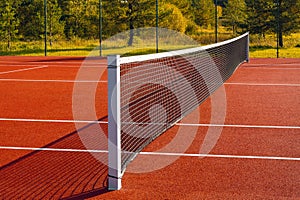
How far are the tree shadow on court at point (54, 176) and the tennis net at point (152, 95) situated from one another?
0.82ft

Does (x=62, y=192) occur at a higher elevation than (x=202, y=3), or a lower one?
lower

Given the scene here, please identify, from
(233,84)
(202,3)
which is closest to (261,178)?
(233,84)

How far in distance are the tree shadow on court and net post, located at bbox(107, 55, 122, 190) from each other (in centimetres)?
13

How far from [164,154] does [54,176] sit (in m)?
1.41

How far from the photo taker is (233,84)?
13.5 m

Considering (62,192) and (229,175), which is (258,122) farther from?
(62,192)

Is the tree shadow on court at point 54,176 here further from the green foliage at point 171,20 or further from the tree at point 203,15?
the tree at point 203,15

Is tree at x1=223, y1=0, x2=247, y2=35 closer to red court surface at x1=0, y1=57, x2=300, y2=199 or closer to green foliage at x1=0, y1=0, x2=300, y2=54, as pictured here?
green foliage at x1=0, y1=0, x2=300, y2=54

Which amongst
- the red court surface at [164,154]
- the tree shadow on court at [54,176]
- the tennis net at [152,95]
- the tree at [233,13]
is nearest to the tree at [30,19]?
the tree at [233,13]

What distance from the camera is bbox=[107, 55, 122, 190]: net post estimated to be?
4535 millimetres

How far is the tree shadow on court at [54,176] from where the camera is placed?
450cm

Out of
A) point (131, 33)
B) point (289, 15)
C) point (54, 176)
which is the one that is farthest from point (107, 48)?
point (54, 176)

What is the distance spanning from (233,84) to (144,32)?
18.6 m

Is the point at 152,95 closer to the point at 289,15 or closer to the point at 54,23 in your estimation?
the point at 54,23
